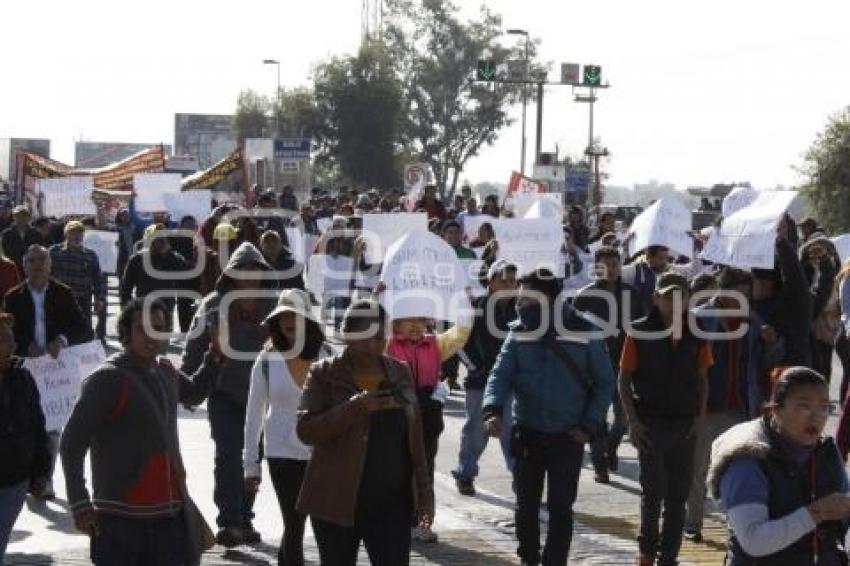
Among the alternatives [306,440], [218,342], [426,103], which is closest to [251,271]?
[218,342]

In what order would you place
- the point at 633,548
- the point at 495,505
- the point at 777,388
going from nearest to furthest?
the point at 777,388, the point at 633,548, the point at 495,505

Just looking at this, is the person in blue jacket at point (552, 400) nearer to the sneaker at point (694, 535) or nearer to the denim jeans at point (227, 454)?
the denim jeans at point (227, 454)

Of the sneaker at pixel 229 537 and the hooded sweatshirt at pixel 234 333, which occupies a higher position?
the hooded sweatshirt at pixel 234 333

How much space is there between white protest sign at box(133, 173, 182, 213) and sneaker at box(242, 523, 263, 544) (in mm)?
17945

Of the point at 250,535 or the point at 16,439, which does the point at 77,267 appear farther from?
the point at 16,439

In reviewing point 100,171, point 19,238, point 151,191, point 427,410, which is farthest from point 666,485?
point 100,171

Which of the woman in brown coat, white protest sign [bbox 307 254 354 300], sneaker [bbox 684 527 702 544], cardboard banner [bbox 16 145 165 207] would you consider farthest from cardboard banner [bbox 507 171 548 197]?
the woman in brown coat

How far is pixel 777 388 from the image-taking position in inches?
244

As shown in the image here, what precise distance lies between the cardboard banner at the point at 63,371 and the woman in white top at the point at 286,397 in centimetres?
312

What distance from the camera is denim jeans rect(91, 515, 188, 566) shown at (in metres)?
7.35

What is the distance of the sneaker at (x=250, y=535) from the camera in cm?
1073

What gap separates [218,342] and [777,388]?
451 centimetres

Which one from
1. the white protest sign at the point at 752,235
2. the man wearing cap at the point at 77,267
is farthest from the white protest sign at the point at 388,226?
the white protest sign at the point at 752,235

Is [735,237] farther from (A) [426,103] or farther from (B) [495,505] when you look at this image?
(A) [426,103]
